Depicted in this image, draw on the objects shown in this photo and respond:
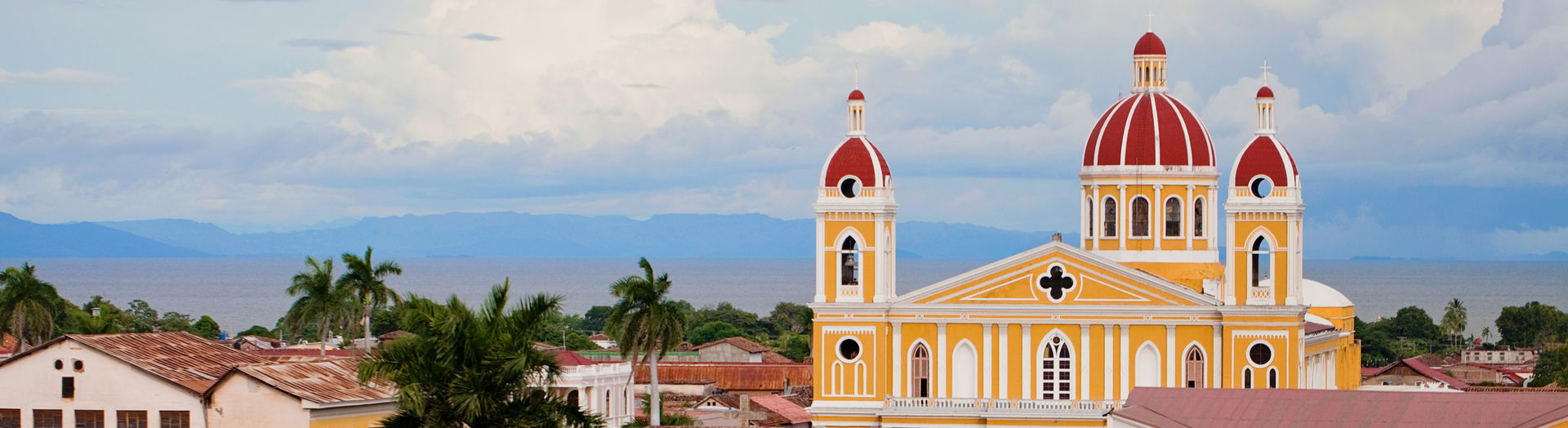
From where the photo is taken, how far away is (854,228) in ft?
206

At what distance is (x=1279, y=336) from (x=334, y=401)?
92.0ft

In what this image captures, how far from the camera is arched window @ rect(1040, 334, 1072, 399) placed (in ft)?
202

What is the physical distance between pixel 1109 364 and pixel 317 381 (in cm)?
2515

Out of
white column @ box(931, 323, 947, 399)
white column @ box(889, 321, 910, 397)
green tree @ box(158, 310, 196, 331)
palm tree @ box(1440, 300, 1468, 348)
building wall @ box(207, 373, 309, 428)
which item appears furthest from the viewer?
palm tree @ box(1440, 300, 1468, 348)

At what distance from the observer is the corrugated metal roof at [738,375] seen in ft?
305

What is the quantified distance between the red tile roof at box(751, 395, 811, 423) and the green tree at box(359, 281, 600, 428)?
1626 inches

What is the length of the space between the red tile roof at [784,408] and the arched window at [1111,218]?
1251 cm

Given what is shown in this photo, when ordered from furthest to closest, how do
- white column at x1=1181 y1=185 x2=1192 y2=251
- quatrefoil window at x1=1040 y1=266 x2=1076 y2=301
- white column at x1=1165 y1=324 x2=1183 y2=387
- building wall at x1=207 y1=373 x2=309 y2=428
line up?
white column at x1=1181 y1=185 x2=1192 y2=251 → quatrefoil window at x1=1040 y1=266 x2=1076 y2=301 → white column at x1=1165 y1=324 x2=1183 y2=387 → building wall at x1=207 y1=373 x2=309 y2=428

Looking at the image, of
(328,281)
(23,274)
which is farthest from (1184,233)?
(23,274)

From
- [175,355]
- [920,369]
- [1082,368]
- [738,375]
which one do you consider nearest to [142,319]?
[738,375]

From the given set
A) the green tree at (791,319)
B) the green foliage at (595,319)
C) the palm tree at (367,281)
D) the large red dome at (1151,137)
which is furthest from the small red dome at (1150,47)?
the green foliage at (595,319)

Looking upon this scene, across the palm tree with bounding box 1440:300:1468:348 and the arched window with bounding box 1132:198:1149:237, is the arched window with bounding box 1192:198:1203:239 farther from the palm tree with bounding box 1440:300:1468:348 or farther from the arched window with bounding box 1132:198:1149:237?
the palm tree with bounding box 1440:300:1468:348

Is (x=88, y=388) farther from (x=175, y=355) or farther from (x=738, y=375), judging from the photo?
(x=738, y=375)

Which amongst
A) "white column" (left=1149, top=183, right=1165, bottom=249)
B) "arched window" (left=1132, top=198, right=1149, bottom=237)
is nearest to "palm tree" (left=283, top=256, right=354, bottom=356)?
"arched window" (left=1132, top=198, right=1149, bottom=237)
